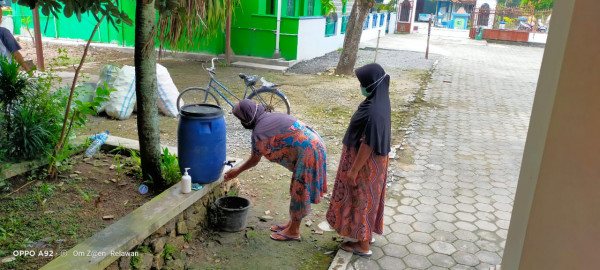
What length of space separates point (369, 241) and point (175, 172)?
5.72ft

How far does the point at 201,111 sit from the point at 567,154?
106 inches

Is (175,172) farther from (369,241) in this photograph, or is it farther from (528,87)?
(528,87)

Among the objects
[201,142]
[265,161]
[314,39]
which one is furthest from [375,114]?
[314,39]

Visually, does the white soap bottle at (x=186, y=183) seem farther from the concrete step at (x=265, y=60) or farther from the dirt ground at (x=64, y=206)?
the concrete step at (x=265, y=60)

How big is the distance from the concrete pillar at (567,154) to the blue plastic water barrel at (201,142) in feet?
7.94

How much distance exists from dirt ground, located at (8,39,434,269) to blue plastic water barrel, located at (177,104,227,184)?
1.91 feet

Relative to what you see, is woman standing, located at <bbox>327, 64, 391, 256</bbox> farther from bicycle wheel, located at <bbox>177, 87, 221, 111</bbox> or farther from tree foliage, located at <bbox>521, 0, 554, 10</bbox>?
tree foliage, located at <bbox>521, 0, 554, 10</bbox>

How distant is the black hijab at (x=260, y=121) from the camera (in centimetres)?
324

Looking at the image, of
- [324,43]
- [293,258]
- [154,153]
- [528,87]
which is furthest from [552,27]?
[324,43]

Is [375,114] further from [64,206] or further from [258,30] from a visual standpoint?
[258,30]

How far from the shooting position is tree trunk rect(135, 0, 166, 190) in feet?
11.0

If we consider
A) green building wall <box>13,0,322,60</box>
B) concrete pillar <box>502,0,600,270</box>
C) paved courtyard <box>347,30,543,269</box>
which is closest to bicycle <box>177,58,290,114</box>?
paved courtyard <box>347,30,543,269</box>

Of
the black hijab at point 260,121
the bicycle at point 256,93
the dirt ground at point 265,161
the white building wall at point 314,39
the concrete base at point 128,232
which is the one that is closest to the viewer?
the concrete base at point 128,232

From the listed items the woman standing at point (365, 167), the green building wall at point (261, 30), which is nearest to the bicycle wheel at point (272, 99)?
the woman standing at point (365, 167)
